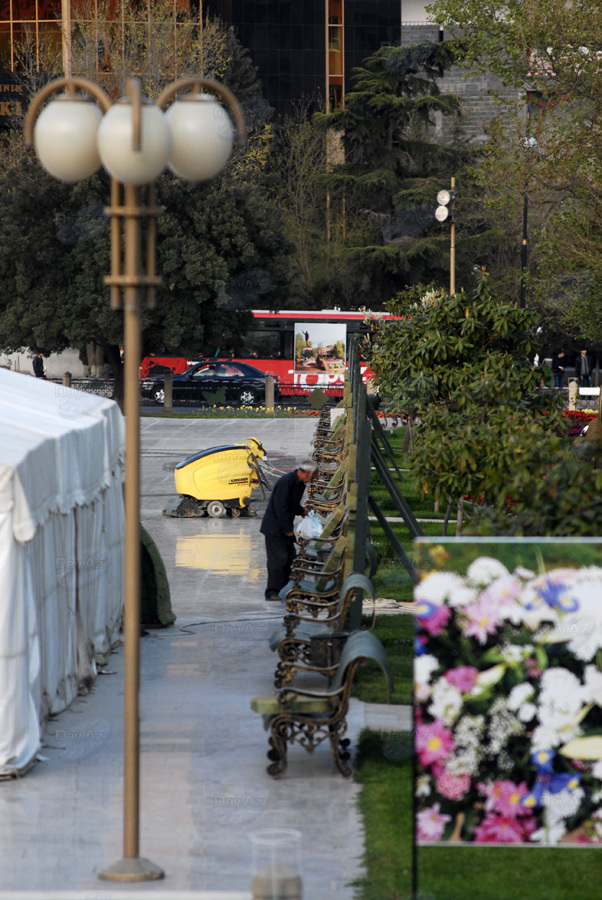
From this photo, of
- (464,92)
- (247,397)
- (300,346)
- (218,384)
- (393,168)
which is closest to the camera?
(247,397)

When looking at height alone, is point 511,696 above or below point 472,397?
below

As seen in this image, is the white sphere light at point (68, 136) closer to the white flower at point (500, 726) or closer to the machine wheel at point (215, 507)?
the white flower at point (500, 726)

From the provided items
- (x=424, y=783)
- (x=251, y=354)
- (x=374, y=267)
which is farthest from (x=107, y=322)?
(x=424, y=783)

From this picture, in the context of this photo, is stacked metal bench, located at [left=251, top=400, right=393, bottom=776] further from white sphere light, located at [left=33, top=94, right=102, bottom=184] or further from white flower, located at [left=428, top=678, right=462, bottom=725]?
white sphere light, located at [left=33, top=94, right=102, bottom=184]

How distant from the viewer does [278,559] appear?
1354 cm

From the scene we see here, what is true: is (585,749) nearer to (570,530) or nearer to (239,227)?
(570,530)

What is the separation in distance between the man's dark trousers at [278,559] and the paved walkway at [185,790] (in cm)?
106

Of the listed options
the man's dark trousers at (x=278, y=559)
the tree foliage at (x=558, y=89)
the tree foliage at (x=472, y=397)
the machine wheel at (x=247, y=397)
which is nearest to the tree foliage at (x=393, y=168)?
the machine wheel at (x=247, y=397)

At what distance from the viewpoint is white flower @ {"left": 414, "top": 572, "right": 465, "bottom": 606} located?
17.4ft

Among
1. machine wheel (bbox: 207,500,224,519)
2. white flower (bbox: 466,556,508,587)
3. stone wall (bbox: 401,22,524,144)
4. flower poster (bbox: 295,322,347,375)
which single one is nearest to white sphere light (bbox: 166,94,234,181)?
white flower (bbox: 466,556,508,587)

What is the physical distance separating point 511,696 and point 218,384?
4171cm

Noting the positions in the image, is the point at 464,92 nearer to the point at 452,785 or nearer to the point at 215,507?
the point at 215,507

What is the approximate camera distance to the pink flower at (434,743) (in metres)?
5.30

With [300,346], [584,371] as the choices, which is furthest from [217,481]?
[584,371]
